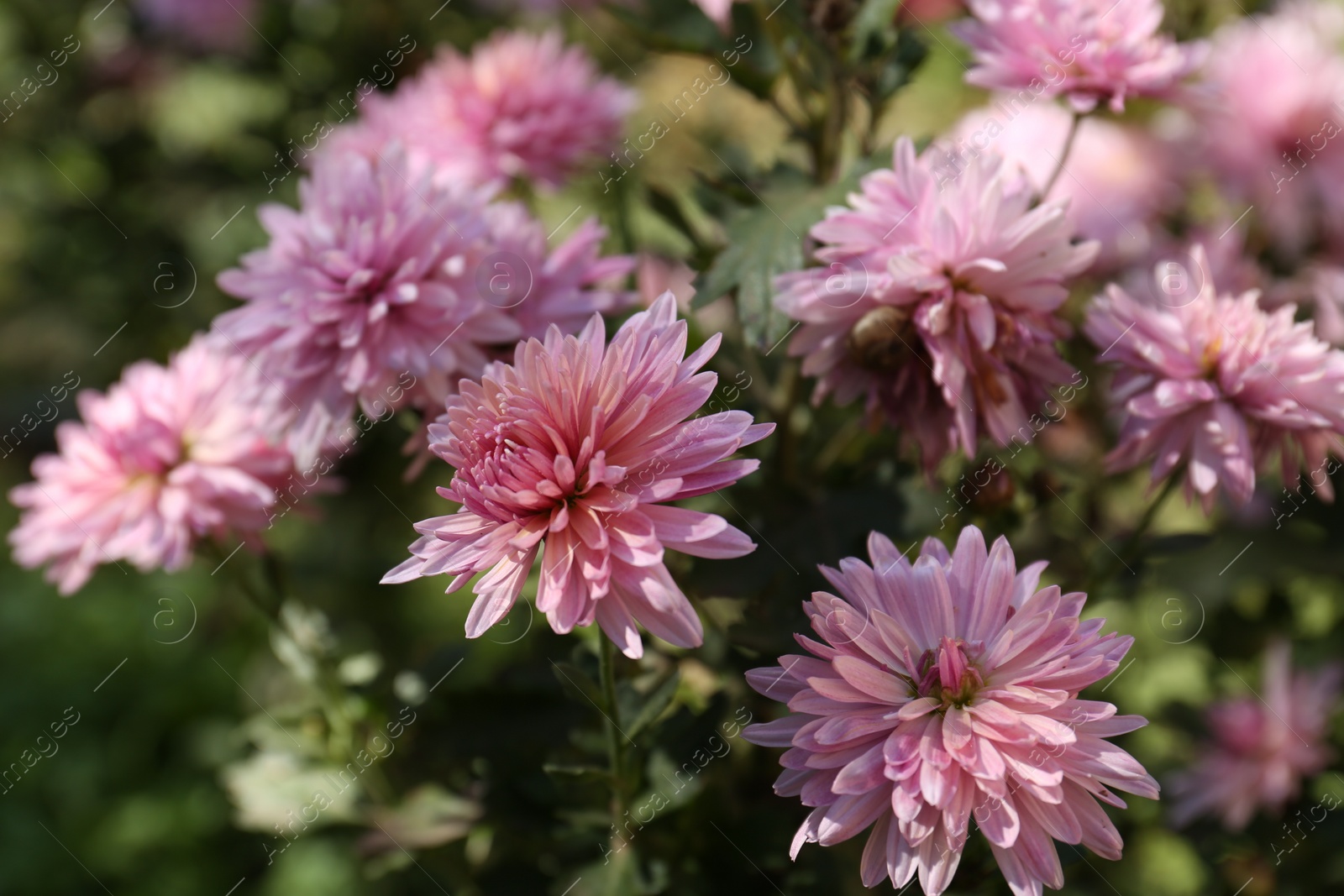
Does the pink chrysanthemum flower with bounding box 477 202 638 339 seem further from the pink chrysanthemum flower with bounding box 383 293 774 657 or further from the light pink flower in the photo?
the pink chrysanthemum flower with bounding box 383 293 774 657

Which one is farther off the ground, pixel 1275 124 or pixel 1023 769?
pixel 1023 769

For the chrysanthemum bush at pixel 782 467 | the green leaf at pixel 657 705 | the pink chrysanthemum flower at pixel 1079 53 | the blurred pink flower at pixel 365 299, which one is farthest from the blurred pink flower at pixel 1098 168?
A: the green leaf at pixel 657 705

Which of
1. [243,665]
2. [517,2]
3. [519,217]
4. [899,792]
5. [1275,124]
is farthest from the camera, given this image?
[243,665]

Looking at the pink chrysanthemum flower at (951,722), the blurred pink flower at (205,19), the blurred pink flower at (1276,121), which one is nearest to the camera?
the pink chrysanthemum flower at (951,722)

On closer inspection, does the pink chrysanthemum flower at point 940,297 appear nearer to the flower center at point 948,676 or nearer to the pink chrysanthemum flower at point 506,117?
the flower center at point 948,676

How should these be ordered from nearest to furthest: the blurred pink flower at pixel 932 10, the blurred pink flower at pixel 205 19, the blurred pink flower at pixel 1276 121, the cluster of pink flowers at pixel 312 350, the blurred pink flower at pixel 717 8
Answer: the cluster of pink flowers at pixel 312 350 → the blurred pink flower at pixel 717 8 → the blurred pink flower at pixel 1276 121 → the blurred pink flower at pixel 932 10 → the blurred pink flower at pixel 205 19

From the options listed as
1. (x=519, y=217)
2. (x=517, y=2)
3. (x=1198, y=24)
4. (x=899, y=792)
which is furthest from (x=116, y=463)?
(x=1198, y=24)

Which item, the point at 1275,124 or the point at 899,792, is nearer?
the point at 899,792

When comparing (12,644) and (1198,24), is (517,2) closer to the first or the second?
(1198,24)

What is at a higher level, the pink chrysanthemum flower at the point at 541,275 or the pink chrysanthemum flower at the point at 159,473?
the pink chrysanthemum flower at the point at 159,473
